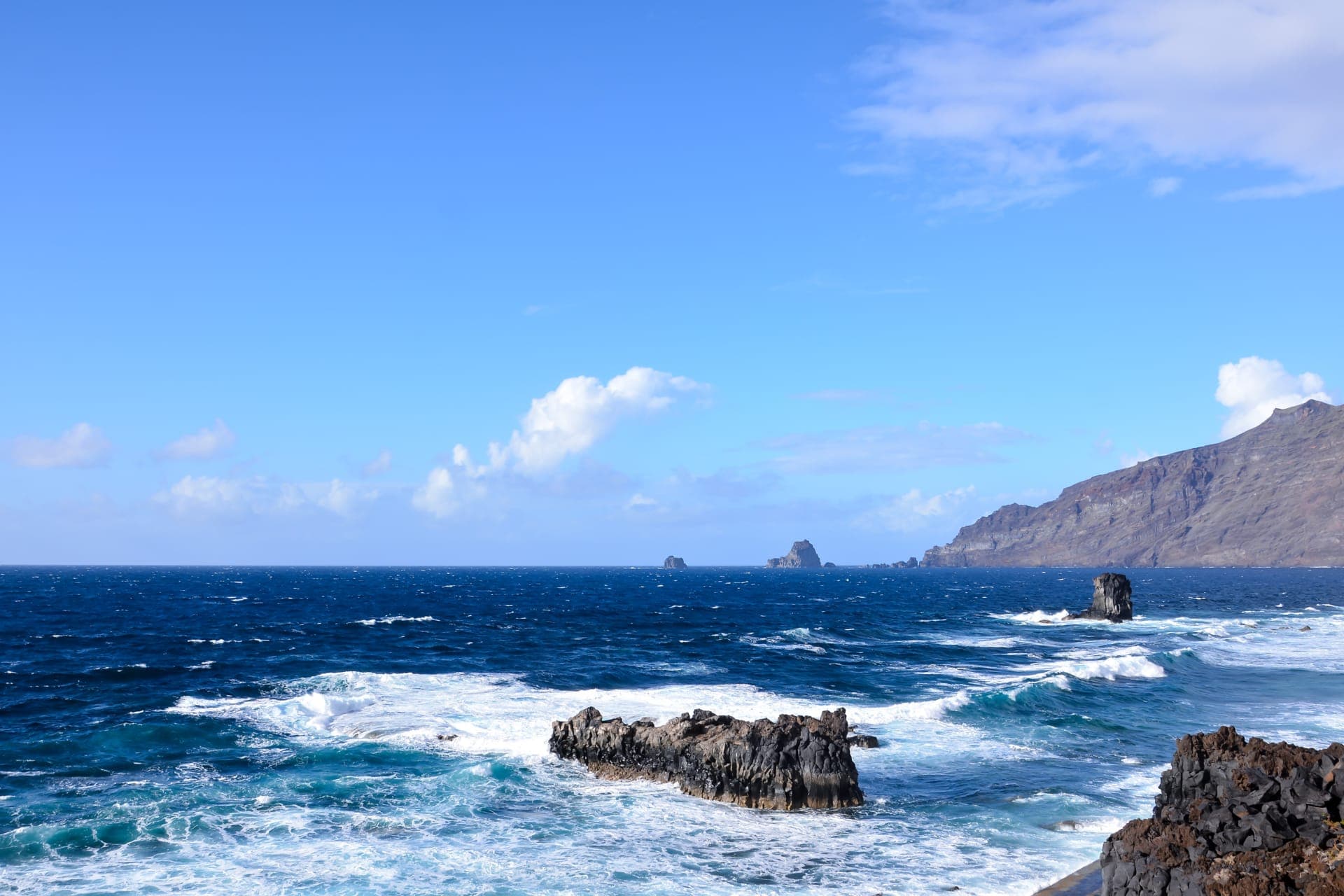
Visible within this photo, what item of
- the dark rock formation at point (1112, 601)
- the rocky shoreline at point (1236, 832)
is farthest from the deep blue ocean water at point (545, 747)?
A: the dark rock formation at point (1112, 601)

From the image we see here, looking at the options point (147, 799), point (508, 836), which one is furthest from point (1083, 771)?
point (147, 799)

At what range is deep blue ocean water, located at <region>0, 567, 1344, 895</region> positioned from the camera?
82.5 feet

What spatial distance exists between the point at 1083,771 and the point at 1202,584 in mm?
191396

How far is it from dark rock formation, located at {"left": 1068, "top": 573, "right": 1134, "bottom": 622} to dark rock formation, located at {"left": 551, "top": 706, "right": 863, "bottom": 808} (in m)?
82.3

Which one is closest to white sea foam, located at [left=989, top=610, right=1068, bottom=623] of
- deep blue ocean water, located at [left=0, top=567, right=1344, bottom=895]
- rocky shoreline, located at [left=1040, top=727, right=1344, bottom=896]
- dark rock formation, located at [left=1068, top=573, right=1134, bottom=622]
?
dark rock formation, located at [left=1068, top=573, right=1134, bottom=622]

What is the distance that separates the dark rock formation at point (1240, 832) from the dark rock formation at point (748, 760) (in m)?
11.0

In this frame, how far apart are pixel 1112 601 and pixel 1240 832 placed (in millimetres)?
93187

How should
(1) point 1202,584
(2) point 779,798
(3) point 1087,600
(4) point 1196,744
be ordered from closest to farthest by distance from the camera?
(4) point 1196,744, (2) point 779,798, (3) point 1087,600, (1) point 1202,584

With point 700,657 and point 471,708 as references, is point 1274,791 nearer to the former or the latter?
point 471,708

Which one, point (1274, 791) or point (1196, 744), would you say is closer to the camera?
point (1274, 791)

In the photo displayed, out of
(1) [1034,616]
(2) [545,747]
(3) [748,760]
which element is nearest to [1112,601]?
(1) [1034,616]

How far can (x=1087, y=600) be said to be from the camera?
150 metres

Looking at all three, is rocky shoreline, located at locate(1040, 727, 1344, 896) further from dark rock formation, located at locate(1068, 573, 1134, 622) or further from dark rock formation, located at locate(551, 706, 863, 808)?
dark rock formation, located at locate(1068, 573, 1134, 622)

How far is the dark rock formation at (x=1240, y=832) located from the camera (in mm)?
17078
